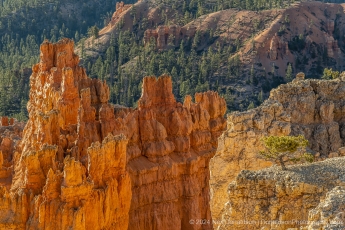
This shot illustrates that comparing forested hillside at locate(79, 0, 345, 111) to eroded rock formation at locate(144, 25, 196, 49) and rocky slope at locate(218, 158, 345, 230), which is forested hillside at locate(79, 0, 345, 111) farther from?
rocky slope at locate(218, 158, 345, 230)

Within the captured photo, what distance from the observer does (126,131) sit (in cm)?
3769

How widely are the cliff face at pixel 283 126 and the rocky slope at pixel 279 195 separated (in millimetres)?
4372

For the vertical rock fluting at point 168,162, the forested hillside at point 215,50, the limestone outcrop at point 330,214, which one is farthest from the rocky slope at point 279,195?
the forested hillside at point 215,50

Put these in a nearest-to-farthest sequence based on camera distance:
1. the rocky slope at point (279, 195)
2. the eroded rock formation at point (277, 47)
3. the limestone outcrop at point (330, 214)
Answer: the limestone outcrop at point (330, 214) → the rocky slope at point (279, 195) → the eroded rock formation at point (277, 47)

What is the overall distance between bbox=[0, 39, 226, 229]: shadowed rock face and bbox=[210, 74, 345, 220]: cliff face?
8.75 meters

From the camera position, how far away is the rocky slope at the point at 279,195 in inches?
666

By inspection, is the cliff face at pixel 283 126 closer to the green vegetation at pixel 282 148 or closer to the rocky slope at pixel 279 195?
the green vegetation at pixel 282 148

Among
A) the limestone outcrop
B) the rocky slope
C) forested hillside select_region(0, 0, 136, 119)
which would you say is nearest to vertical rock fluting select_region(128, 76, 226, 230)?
the rocky slope

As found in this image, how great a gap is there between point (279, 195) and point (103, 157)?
50.9 ft

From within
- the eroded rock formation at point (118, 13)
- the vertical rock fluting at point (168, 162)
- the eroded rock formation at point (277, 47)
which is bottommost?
the vertical rock fluting at point (168, 162)

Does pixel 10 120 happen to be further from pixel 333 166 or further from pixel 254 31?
pixel 254 31

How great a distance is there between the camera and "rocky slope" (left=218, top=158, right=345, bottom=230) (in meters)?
16.9

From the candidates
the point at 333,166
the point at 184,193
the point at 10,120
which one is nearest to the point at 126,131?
the point at 184,193

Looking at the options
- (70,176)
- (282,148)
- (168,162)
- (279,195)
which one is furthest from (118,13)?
(279,195)
